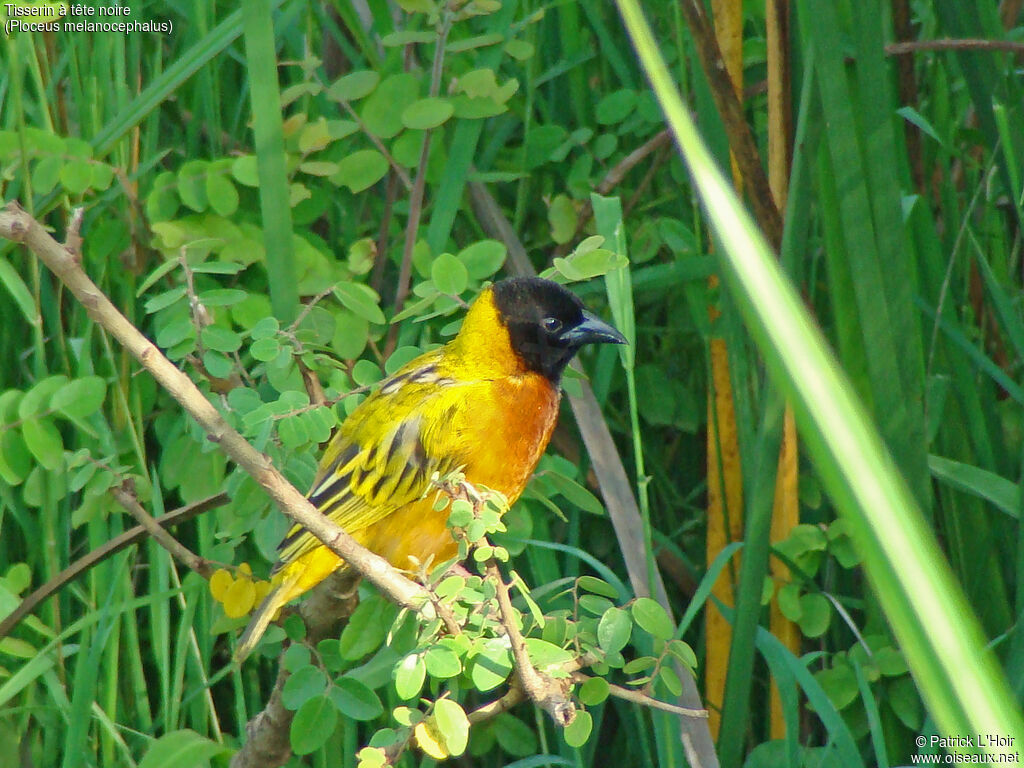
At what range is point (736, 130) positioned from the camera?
6.57ft

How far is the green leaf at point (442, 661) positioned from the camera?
1.25 meters

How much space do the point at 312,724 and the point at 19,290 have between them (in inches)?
44.0

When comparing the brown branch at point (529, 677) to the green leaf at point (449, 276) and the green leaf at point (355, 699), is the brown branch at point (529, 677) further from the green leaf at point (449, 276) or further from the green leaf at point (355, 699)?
the green leaf at point (449, 276)

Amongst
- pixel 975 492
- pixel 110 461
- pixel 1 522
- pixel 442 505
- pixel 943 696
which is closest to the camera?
pixel 943 696

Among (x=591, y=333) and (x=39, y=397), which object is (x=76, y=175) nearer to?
(x=39, y=397)

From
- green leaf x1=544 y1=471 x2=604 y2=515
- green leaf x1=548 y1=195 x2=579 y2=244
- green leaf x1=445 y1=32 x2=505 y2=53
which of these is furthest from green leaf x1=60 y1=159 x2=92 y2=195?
green leaf x1=544 y1=471 x2=604 y2=515

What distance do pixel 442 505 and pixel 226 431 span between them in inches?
11.1

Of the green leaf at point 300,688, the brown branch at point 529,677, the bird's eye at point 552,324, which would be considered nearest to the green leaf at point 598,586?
the brown branch at point 529,677

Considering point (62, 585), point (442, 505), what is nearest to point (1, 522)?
point (62, 585)

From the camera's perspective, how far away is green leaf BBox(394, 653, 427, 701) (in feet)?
4.02

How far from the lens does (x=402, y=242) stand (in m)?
2.48

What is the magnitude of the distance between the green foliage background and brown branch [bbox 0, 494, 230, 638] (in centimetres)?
7

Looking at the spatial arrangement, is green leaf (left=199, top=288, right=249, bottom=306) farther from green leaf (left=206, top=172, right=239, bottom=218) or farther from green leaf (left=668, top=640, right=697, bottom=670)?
green leaf (left=668, top=640, right=697, bottom=670)

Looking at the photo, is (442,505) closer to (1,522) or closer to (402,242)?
(402,242)
